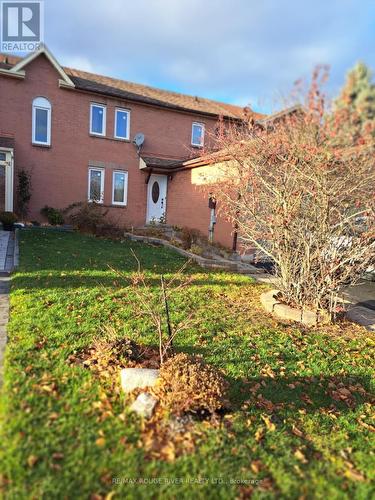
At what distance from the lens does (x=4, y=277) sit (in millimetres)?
7422

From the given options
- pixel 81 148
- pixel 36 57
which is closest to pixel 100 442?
pixel 81 148

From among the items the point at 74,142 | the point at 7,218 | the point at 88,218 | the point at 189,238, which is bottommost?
the point at 189,238

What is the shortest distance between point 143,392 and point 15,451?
1169mm

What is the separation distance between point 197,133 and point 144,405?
18.5 m

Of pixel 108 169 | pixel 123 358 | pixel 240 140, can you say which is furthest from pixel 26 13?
pixel 123 358

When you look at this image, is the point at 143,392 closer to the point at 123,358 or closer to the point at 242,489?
the point at 123,358

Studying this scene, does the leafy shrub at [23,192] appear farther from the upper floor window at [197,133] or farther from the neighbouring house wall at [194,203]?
the upper floor window at [197,133]

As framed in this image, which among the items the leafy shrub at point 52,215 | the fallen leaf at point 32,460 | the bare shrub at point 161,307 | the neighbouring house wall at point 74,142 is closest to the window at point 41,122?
the neighbouring house wall at point 74,142

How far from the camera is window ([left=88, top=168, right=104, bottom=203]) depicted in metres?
17.7

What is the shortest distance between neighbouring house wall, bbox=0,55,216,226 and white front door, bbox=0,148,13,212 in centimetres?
66

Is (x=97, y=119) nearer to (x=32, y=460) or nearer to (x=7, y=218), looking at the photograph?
(x=7, y=218)

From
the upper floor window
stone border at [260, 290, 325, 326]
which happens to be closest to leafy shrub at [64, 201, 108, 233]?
the upper floor window

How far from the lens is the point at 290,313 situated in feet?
21.2

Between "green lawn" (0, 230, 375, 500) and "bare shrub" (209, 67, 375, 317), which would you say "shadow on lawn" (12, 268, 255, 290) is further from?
"bare shrub" (209, 67, 375, 317)
